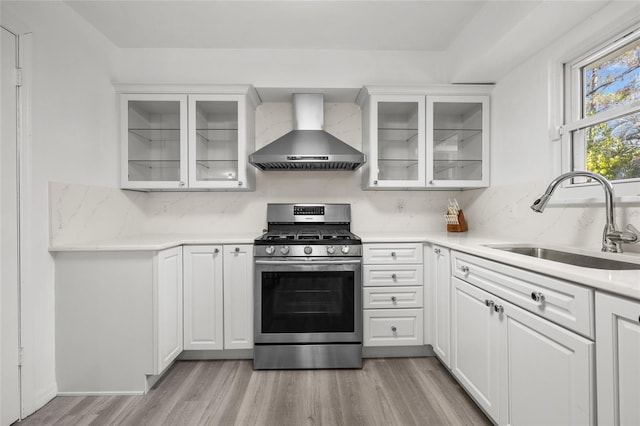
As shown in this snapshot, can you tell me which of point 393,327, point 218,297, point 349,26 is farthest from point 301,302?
point 349,26

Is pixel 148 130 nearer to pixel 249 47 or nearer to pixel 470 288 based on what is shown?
pixel 249 47

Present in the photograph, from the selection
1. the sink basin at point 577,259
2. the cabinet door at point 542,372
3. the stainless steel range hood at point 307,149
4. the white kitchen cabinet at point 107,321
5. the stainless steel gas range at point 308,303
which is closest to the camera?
the cabinet door at point 542,372

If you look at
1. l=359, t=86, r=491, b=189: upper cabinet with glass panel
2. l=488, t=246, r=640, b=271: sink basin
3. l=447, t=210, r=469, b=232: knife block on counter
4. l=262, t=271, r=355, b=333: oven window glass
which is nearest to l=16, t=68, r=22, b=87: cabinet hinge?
l=262, t=271, r=355, b=333: oven window glass

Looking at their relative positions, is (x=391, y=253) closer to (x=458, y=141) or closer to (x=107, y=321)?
(x=458, y=141)

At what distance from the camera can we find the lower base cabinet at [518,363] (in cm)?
101

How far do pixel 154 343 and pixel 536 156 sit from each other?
8.96 ft

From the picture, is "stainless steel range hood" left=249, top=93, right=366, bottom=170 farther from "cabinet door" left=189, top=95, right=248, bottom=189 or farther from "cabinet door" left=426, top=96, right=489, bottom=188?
"cabinet door" left=426, top=96, right=489, bottom=188

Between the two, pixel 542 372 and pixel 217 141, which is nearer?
pixel 542 372

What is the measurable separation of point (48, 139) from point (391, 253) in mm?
2303

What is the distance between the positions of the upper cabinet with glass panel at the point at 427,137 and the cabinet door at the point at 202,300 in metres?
1.43

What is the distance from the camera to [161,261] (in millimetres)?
1970

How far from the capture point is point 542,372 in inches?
45.8

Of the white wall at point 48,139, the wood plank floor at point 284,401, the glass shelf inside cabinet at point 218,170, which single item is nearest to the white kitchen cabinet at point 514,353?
the wood plank floor at point 284,401

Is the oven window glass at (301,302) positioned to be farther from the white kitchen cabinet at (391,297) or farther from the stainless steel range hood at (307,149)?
the stainless steel range hood at (307,149)
